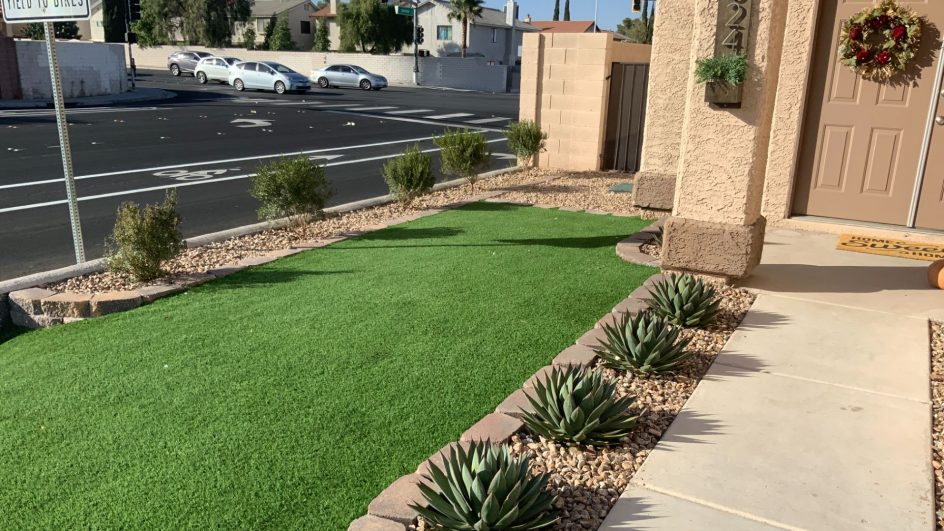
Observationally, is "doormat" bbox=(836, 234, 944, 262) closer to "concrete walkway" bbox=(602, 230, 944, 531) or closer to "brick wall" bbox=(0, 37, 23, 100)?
"concrete walkway" bbox=(602, 230, 944, 531)

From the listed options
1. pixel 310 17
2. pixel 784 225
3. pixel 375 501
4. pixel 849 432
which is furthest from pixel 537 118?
pixel 310 17

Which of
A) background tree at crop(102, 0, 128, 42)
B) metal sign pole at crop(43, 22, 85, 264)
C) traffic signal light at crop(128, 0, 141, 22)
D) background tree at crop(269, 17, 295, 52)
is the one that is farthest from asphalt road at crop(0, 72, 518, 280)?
background tree at crop(269, 17, 295, 52)

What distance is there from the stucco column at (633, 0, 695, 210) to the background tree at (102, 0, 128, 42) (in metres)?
60.2

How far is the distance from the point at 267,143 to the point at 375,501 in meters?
15.1

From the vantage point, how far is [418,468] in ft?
11.4

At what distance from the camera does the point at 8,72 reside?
26547 mm

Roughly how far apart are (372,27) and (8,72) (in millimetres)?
37800

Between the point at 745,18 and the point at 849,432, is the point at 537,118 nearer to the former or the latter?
the point at 745,18

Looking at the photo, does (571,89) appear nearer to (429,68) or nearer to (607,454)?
(607,454)

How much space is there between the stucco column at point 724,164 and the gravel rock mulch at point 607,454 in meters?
1.52

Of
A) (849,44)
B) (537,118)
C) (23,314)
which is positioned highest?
(849,44)

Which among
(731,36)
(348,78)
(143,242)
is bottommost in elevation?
(143,242)

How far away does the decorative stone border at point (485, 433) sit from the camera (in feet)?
10.0

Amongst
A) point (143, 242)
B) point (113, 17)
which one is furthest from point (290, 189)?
point (113, 17)
